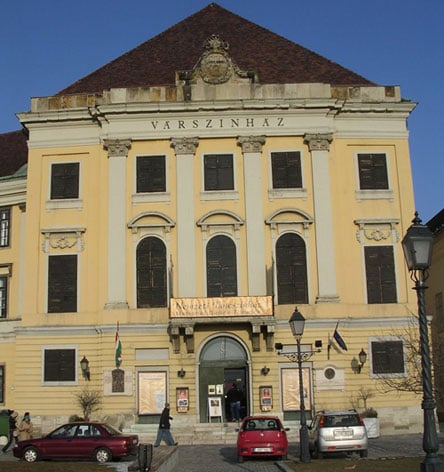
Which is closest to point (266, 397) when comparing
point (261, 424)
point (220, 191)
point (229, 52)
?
point (261, 424)

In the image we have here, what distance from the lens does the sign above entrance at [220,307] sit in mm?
33250

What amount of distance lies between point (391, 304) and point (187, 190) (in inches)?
428

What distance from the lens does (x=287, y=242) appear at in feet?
116

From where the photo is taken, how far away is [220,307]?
33344 mm

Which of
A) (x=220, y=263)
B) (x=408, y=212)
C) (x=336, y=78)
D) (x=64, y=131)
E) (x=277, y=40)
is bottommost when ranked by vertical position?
(x=220, y=263)

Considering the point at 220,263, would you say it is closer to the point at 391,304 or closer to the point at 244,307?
the point at 244,307

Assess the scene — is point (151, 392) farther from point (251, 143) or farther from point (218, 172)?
point (251, 143)

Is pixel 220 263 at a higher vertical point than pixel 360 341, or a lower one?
higher

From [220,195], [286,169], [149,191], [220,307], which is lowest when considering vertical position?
[220,307]

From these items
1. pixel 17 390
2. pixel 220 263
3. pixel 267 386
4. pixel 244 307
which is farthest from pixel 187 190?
pixel 17 390

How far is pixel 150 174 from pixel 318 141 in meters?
8.13

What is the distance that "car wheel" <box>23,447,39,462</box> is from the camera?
24.8 m

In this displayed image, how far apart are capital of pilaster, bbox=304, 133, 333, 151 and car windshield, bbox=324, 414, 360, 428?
15.5 m

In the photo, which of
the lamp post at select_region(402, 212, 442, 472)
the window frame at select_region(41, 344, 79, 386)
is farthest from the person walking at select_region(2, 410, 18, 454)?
the lamp post at select_region(402, 212, 442, 472)
